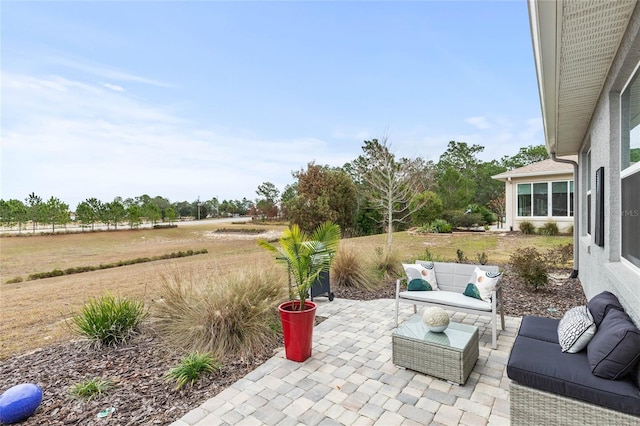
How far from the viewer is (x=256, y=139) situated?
18156 millimetres

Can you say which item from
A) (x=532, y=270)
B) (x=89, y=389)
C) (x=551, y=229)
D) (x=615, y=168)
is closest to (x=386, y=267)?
(x=532, y=270)

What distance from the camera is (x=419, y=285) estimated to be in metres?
3.97

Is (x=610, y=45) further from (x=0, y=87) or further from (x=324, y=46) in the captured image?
(x=0, y=87)

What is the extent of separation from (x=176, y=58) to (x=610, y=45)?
9658 mm

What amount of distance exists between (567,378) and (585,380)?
0.08 meters

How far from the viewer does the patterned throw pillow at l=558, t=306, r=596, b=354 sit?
2.08 meters

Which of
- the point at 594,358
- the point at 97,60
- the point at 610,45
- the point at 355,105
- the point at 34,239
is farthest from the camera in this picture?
the point at 34,239

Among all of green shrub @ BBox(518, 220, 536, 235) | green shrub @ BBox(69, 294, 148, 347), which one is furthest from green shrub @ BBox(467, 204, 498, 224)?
green shrub @ BBox(69, 294, 148, 347)

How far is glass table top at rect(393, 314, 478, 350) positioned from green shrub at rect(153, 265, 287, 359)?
63.4 inches

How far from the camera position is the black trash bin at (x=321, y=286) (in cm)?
493

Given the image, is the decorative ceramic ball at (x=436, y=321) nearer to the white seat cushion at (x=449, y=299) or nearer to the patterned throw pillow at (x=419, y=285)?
the white seat cushion at (x=449, y=299)

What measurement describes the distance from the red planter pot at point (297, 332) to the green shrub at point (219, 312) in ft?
1.58

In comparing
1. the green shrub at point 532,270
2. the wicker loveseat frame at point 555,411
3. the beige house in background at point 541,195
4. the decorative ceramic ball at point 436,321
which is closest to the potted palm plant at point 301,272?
the decorative ceramic ball at point 436,321

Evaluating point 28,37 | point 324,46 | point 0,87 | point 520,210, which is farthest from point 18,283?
point 520,210
